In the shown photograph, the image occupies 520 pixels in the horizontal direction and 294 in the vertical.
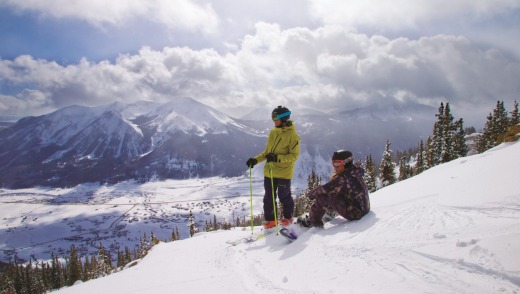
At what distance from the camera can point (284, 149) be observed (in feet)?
27.7

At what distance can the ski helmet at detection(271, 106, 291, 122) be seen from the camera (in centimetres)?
827

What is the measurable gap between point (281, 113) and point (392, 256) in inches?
199

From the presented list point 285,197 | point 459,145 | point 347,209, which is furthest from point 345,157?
point 459,145

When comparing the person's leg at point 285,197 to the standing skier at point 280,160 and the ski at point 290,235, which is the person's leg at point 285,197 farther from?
the ski at point 290,235

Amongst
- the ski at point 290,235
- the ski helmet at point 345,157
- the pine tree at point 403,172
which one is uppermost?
the ski helmet at point 345,157

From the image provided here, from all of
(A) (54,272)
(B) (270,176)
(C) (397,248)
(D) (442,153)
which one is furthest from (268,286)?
(A) (54,272)

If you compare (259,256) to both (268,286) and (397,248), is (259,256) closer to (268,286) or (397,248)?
(268,286)

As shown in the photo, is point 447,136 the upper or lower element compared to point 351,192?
upper

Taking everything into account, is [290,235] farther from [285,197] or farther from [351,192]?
[285,197]

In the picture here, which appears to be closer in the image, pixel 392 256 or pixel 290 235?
pixel 392 256

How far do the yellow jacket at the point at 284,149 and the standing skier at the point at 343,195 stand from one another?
146 centimetres

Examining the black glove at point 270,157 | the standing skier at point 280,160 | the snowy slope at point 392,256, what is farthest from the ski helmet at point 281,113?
the snowy slope at point 392,256

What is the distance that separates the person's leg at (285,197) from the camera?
8602 mm

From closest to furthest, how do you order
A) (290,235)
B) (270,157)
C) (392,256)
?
1. (392,256)
2. (290,235)
3. (270,157)
